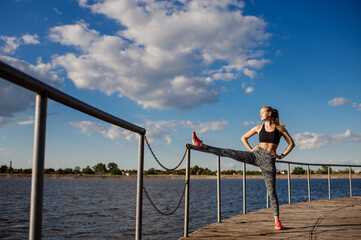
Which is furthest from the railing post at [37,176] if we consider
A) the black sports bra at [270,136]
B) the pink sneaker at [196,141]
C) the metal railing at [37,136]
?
the black sports bra at [270,136]

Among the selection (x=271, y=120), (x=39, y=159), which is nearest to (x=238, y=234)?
(x=271, y=120)

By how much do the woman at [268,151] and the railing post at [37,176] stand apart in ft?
9.41

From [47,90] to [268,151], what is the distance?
342 centimetres

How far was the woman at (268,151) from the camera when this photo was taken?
4.38m

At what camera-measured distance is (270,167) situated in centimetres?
438

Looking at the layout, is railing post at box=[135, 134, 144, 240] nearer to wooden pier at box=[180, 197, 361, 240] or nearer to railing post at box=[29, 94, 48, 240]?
wooden pier at box=[180, 197, 361, 240]

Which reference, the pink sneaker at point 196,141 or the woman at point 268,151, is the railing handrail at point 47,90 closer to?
the pink sneaker at point 196,141

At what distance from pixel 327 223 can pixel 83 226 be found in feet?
41.0

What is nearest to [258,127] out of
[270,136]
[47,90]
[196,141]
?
[270,136]

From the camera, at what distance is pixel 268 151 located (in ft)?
14.3

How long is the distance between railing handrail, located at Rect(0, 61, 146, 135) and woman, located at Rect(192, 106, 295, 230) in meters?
2.26

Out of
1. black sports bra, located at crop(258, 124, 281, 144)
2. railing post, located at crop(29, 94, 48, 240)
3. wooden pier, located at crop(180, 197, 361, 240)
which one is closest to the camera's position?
railing post, located at crop(29, 94, 48, 240)

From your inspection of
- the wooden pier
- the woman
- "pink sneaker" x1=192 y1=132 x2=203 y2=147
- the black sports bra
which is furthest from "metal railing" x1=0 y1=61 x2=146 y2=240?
the black sports bra

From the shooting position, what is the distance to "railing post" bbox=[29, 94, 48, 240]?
1576mm
